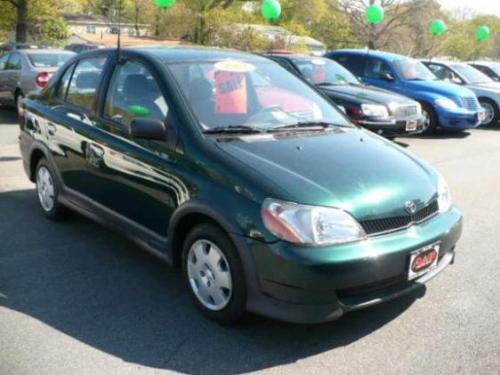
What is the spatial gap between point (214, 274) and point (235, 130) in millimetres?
975

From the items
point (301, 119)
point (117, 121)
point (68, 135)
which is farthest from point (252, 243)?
point (68, 135)

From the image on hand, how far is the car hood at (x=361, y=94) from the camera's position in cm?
949

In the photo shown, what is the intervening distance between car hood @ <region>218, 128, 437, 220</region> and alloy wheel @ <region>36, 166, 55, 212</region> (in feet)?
7.94

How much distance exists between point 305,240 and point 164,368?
1.02 meters

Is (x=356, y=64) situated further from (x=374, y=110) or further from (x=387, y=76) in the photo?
(x=374, y=110)

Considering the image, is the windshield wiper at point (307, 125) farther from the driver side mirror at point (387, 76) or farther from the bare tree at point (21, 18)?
the bare tree at point (21, 18)

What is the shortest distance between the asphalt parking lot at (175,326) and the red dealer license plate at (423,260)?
383 mm

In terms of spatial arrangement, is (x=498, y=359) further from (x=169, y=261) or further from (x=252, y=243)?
(x=169, y=261)

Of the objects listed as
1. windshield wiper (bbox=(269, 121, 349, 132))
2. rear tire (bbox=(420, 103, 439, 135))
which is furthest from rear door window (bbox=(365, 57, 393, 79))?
windshield wiper (bbox=(269, 121, 349, 132))

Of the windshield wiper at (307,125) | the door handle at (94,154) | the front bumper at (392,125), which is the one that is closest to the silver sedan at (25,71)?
the front bumper at (392,125)

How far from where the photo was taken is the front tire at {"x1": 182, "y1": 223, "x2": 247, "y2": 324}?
3215 mm

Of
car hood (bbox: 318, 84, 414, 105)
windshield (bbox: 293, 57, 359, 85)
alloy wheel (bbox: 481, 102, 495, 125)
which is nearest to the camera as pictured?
car hood (bbox: 318, 84, 414, 105)

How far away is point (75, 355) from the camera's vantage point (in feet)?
10.1

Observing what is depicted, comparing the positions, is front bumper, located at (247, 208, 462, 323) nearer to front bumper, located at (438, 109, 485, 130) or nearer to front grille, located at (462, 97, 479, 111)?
front bumper, located at (438, 109, 485, 130)
